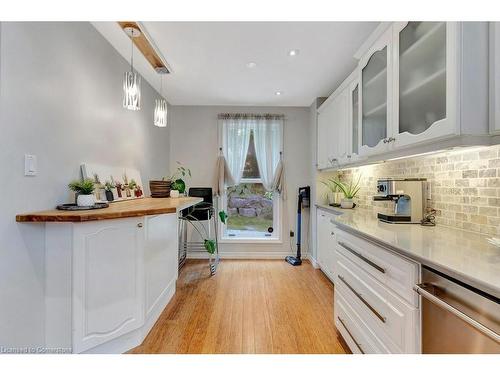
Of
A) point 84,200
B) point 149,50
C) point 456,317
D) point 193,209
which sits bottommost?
point 456,317

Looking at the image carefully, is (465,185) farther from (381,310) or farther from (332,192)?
(332,192)

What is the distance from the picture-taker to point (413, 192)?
183 centimetres

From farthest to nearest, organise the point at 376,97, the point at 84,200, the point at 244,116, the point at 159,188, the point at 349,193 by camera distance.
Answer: the point at 244,116 → the point at 349,193 → the point at 159,188 → the point at 376,97 → the point at 84,200

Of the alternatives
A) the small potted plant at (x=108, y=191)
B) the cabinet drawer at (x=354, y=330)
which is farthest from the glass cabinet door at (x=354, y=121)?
the small potted plant at (x=108, y=191)

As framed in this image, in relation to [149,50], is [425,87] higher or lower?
lower

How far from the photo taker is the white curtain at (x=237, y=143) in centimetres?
409

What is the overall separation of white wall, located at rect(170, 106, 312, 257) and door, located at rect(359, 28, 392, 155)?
75.1 inches

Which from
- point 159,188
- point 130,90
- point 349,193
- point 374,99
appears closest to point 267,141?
point 349,193

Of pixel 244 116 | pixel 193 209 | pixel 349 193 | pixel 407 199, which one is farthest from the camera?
pixel 244 116

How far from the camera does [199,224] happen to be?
4.12 m

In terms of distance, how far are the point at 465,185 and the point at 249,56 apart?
2.10 metres

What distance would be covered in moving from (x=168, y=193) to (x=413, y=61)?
2.55 metres

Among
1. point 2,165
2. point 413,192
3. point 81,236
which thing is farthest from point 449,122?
point 2,165

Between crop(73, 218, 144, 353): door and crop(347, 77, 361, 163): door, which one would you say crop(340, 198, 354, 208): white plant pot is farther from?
crop(73, 218, 144, 353): door
